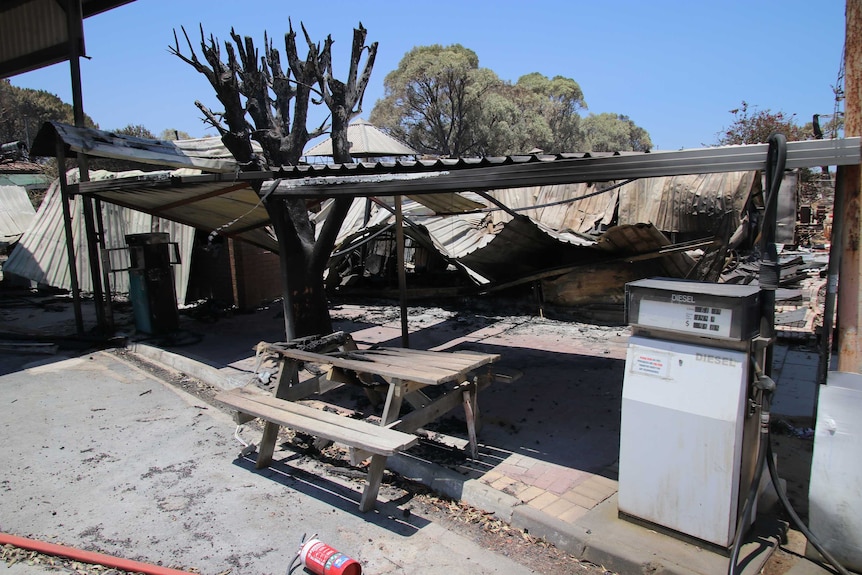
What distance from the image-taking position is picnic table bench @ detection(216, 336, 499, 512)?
3830 mm

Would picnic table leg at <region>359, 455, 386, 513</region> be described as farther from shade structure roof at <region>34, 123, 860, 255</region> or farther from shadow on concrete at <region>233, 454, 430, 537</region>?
shade structure roof at <region>34, 123, 860, 255</region>

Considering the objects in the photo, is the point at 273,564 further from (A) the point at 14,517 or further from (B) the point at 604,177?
(B) the point at 604,177

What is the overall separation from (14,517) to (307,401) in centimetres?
277

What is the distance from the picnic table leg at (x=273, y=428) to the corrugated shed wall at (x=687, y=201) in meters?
7.74

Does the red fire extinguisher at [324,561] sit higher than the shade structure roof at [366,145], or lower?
lower

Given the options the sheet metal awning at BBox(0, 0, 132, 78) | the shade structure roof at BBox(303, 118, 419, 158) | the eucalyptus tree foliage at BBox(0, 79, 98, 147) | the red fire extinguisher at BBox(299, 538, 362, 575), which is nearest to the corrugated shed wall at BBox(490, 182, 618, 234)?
the red fire extinguisher at BBox(299, 538, 362, 575)

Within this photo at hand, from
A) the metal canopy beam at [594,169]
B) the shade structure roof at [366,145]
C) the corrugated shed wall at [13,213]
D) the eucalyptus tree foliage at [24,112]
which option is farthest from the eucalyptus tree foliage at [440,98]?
the metal canopy beam at [594,169]

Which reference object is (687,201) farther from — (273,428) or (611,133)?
(611,133)

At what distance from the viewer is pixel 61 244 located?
1375 cm

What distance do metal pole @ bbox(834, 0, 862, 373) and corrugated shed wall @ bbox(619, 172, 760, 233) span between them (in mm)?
6747

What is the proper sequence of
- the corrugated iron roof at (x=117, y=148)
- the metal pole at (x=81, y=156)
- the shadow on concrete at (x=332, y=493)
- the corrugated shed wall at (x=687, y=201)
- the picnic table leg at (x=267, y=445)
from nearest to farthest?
the shadow on concrete at (x=332, y=493)
the picnic table leg at (x=267, y=445)
the corrugated iron roof at (x=117, y=148)
the metal pole at (x=81, y=156)
the corrugated shed wall at (x=687, y=201)

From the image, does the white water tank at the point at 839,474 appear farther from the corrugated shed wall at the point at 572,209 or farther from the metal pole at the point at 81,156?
the metal pole at the point at 81,156

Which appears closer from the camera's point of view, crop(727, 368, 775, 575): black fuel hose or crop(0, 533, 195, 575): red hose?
crop(727, 368, 775, 575): black fuel hose

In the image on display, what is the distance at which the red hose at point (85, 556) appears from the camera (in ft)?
10.5
